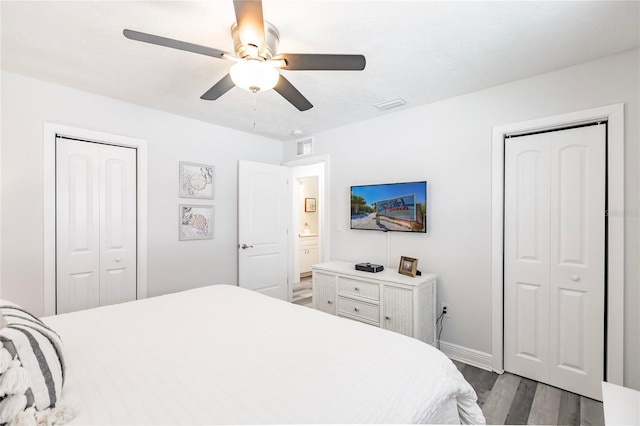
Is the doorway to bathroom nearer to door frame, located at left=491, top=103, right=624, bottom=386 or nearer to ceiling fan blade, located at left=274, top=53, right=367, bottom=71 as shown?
ceiling fan blade, located at left=274, top=53, right=367, bottom=71

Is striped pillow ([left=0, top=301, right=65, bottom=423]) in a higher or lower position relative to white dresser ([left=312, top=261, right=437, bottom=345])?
higher

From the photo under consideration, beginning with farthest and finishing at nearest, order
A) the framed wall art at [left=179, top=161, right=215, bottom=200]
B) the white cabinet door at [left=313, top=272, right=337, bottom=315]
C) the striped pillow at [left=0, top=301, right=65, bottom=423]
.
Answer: the framed wall art at [left=179, top=161, right=215, bottom=200] < the white cabinet door at [left=313, top=272, right=337, bottom=315] < the striped pillow at [left=0, top=301, right=65, bottom=423]

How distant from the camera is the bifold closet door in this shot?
2.68 m

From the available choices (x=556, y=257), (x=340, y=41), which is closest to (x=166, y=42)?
(x=340, y=41)

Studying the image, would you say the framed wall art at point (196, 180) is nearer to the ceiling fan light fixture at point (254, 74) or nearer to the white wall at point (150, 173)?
A: the white wall at point (150, 173)

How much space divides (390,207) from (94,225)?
2.94m

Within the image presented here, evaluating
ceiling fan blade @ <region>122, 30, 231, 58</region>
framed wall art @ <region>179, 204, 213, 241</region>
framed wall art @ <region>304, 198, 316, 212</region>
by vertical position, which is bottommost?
framed wall art @ <region>179, 204, 213, 241</region>

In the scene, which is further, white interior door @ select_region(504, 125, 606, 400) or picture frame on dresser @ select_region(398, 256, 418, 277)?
picture frame on dresser @ select_region(398, 256, 418, 277)

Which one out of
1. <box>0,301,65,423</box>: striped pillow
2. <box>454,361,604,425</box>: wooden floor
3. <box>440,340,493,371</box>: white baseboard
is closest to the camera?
<box>0,301,65,423</box>: striped pillow

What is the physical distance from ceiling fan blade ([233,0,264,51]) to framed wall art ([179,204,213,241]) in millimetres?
2413

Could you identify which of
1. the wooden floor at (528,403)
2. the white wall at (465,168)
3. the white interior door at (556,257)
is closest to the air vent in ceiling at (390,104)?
the white wall at (465,168)

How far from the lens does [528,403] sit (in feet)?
7.03

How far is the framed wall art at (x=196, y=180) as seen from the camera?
3.43 meters

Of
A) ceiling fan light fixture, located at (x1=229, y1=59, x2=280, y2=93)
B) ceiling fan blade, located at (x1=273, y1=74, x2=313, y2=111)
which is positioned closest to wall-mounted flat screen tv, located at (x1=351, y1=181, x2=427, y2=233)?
ceiling fan blade, located at (x1=273, y1=74, x2=313, y2=111)
